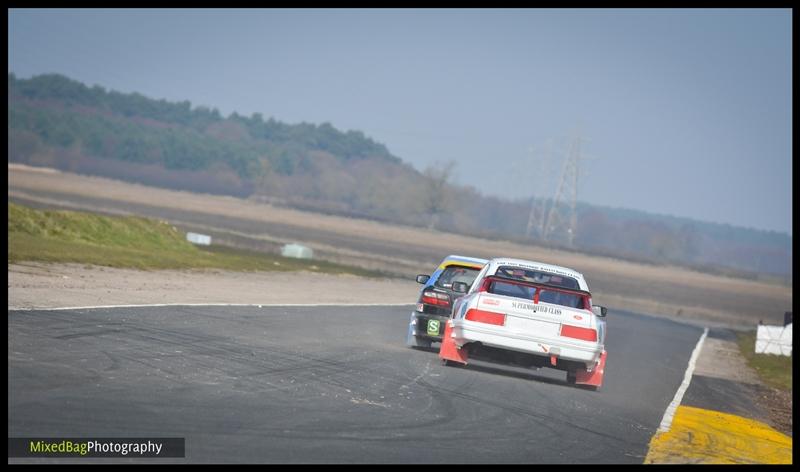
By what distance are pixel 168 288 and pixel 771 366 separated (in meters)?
15.1

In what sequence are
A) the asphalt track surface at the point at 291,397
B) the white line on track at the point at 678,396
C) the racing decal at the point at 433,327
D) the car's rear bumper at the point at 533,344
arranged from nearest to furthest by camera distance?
the asphalt track surface at the point at 291,397
the white line on track at the point at 678,396
the car's rear bumper at the point at 533,344
the racing decal at the point at 433,327

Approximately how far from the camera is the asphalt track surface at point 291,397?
32.2 feet

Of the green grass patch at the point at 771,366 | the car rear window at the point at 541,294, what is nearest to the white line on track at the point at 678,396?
the green grass patch at the point at 771,366

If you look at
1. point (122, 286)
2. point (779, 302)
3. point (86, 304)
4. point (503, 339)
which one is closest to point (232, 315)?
point (86, 304)

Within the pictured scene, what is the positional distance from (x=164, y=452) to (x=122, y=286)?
1558 cm

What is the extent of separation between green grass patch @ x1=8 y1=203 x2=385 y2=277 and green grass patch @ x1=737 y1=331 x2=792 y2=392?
49.0 ft

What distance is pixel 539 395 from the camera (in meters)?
14.9

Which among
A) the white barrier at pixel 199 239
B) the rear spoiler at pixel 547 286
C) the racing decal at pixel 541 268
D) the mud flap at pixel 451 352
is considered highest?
the racing decal at pixel 541 268

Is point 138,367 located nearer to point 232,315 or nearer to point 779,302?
point 232,315

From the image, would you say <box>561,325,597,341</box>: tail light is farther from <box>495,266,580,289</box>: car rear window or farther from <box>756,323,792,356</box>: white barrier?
<box>756,323,792,356</box>: white barrier

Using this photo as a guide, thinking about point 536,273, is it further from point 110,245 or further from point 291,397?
point 110,245

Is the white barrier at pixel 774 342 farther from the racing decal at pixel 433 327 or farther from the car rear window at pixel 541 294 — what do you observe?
the car rear window at pixel 541 294

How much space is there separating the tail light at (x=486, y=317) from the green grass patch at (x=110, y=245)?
13387mm

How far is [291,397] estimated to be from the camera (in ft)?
39.4
